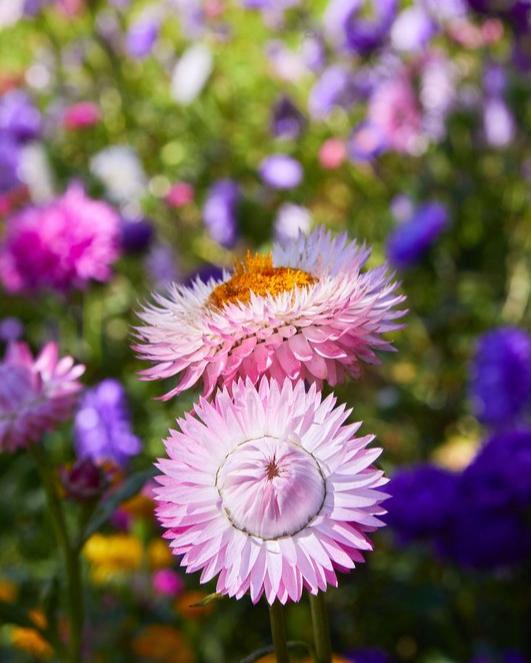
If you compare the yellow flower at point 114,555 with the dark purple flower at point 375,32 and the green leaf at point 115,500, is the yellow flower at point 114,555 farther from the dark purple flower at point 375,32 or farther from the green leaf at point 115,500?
the dark purple flower at point 375,32

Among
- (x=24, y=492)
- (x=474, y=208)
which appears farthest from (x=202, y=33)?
(x=24, y=492)

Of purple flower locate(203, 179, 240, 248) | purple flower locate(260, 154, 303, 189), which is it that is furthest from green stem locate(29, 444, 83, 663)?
purple flower locate(260, 154, 303, 189)

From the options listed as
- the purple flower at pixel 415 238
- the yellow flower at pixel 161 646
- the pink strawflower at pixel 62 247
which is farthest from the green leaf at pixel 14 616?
the purple flower at pixel 415 238

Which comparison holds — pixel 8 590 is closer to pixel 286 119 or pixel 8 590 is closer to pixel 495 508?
pixel 495 508

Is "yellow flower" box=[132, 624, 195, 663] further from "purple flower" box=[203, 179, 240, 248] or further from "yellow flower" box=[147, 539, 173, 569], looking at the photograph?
"purple flower" box=[203, 179, 240, 248]

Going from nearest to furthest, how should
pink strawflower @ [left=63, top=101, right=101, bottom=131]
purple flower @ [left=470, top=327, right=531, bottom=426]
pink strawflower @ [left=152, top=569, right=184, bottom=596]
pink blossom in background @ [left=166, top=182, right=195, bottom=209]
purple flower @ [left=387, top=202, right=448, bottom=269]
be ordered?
pink strawflower @ [left=152, top=569, right=184, bottom=596], purple flower @ [left=470, top=327, right=531, bottom=426], purple flower @ [left=387, top=202, right=448, bottom=269], pink blossom in background @ [left=166, top=182, right=195, bottom=209], pink strawflower @ [left=63, top=101, right=101, bottom=131]

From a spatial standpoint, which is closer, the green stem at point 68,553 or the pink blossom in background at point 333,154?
the green stem at point 68,553
